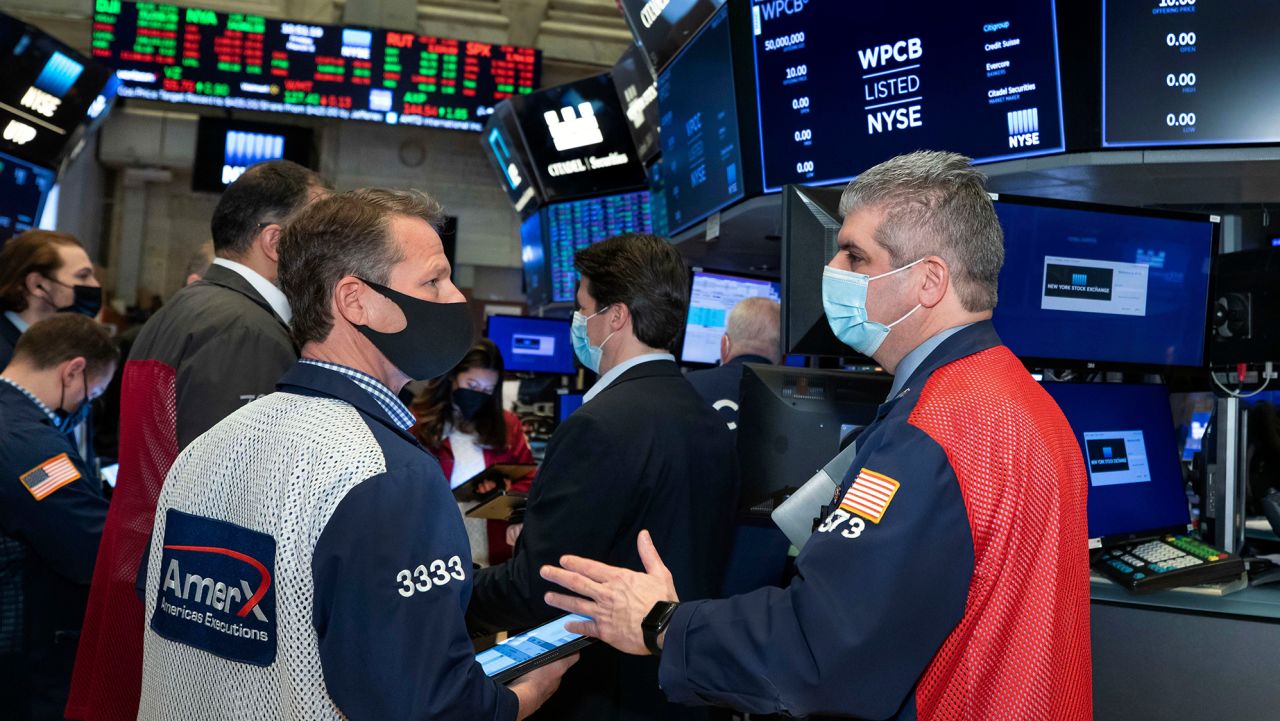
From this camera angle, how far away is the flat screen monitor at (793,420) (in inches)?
98.1

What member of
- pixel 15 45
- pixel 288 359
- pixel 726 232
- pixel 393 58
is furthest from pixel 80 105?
pixel 288 359

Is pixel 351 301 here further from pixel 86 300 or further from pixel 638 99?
pixel 638 99

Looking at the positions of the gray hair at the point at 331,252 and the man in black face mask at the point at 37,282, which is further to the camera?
the man in black face mask at the point at 37,282

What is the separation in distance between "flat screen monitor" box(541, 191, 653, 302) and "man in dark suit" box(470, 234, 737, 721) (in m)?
4.27

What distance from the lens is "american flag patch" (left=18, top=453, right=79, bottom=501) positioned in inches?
106

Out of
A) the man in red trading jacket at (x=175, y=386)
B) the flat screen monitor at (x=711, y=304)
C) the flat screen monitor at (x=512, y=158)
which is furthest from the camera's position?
the flat screen monitor at (x=512, y=158)

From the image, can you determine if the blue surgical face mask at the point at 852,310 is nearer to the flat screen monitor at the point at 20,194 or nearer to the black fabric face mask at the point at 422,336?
the black fabric face mask at the point at 422,336

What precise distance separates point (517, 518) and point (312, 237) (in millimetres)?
1301

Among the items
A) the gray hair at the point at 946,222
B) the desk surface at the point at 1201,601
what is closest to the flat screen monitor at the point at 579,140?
the desk surface at the point at 1201,601

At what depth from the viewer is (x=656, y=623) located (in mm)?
1520

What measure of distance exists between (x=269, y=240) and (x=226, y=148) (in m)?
8.97

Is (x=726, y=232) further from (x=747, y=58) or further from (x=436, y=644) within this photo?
(x=436, y=644)

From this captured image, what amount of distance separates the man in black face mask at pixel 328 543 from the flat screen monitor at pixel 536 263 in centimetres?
587

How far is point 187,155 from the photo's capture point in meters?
12.1
